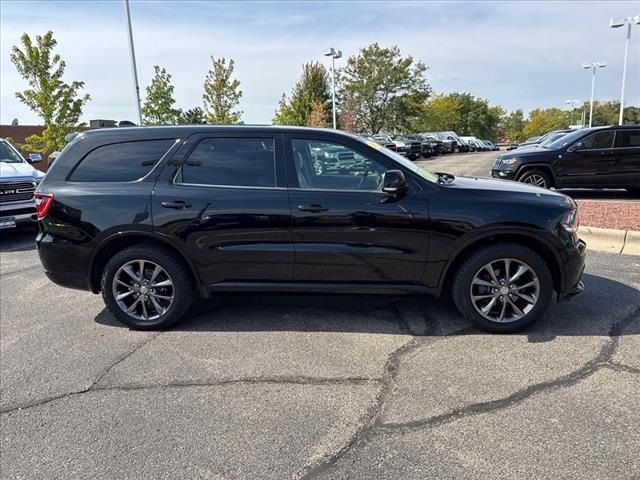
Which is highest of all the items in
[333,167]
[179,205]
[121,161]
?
[121,161]

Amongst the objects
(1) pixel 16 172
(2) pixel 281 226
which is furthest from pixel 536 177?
(1) pixel 16 172

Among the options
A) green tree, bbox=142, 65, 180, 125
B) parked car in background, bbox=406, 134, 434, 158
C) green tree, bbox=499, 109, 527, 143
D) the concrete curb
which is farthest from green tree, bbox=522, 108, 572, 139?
the concrete curb

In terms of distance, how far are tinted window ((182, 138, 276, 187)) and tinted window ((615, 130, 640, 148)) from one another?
9757mm

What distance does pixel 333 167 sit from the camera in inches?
165

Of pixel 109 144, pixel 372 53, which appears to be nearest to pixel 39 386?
pixel 109 144

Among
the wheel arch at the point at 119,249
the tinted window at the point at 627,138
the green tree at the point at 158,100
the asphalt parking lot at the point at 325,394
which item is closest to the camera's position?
the asphalt parking lot at the point at 325,394

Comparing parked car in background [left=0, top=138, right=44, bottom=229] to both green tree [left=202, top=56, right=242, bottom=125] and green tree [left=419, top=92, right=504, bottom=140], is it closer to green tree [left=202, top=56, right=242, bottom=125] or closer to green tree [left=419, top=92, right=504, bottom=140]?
green tree [left=202, top=56, right=242, bottom=125]

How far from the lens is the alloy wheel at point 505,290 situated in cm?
394

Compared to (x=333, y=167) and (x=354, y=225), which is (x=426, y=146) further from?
(x=354, y=225)

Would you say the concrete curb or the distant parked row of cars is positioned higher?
the distant parked row of cars

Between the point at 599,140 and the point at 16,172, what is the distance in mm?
12013

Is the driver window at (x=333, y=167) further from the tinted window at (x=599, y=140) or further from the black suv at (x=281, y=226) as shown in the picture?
the tinted window at (x=599, y=140)

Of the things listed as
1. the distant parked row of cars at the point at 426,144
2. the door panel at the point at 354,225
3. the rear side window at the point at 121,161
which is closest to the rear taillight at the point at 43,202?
the rear side window at the point at 121,161

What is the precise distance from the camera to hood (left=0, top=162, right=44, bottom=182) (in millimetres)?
8180
